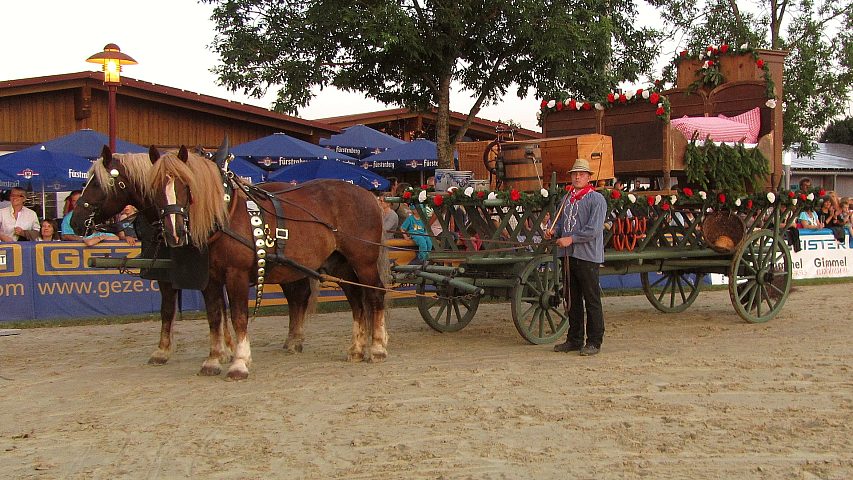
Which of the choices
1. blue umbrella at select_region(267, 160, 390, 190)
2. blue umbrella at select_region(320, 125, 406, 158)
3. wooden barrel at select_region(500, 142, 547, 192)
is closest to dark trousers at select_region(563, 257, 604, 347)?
wooden barrel at select_region(500, 142, 547, 192)

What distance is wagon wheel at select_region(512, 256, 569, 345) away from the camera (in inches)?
346

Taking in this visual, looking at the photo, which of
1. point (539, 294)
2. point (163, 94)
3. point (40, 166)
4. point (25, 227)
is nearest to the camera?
point (539, 294)

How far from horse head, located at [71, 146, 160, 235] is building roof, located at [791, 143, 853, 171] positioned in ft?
96.1

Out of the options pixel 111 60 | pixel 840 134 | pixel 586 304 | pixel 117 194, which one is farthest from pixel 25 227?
pixel 840 134

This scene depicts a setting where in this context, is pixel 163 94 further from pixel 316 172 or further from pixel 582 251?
pixel 582 251

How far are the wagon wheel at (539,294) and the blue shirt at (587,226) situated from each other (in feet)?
1.52

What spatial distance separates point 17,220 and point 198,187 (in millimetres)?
6053

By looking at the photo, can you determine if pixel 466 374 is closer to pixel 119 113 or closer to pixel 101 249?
pixel 101 249

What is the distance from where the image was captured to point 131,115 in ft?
61.6

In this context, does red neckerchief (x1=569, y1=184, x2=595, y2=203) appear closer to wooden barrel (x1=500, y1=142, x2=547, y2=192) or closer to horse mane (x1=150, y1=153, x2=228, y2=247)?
wooden barrel (x1=500, y1=142, x2=547, y2=192)

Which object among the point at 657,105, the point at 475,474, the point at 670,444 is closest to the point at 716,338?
the point at 657,105

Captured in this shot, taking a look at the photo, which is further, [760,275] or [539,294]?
[760,275]

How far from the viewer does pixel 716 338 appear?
31.1 feet

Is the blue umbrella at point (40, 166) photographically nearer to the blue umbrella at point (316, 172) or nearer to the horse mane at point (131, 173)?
the blue umbrella at point (316, 172)
